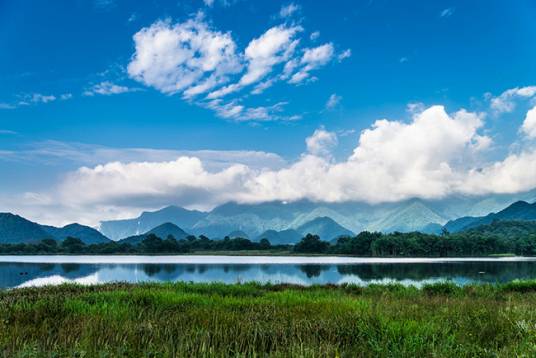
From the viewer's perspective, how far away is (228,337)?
25.1ft

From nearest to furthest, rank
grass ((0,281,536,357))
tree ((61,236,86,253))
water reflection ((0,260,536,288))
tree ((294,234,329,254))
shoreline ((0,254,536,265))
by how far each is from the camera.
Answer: grass ((0,281,536,357)) < water reflection ((0,260,536,288)) < shoreline ((0,254,536,265)) < tree ((61,236,86,253)) < tree ((294,234,329,254))

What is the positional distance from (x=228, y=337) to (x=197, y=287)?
12699mm

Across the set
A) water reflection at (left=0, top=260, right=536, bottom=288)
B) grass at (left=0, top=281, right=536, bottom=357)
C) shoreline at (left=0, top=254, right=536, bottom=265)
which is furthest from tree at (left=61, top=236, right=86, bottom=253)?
grass at (left=0, top=281, right=536, bottom=357)

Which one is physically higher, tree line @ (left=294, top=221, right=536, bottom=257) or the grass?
the grass

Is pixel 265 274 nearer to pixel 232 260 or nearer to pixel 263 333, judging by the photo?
pixel 263 333

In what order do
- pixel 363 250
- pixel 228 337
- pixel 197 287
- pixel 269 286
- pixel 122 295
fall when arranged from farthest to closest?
pixel 363 250 → pixel 269 286 → pixel 197 287 → pixel 122 295 → pixel 228 337

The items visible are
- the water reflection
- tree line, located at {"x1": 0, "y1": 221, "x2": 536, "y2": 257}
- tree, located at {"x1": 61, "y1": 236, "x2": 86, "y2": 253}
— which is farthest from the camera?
tree, located at {"x1": 61, "y1": 236, "x2": 86, "y2": 253}

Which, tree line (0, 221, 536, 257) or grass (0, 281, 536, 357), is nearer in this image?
grass (0, 281, 536, 357)

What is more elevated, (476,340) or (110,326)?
(110,326)

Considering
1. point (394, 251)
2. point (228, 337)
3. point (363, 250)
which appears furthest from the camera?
point (363, 250)

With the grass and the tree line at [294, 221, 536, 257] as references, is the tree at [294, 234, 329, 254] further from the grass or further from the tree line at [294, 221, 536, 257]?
the grass

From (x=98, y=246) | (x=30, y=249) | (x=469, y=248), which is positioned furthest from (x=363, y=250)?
(x=30, y=249)

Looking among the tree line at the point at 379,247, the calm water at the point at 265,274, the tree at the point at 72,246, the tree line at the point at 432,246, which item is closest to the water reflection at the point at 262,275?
the calm water at the point at 265,274

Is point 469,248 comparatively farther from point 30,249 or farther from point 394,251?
point 30,249
